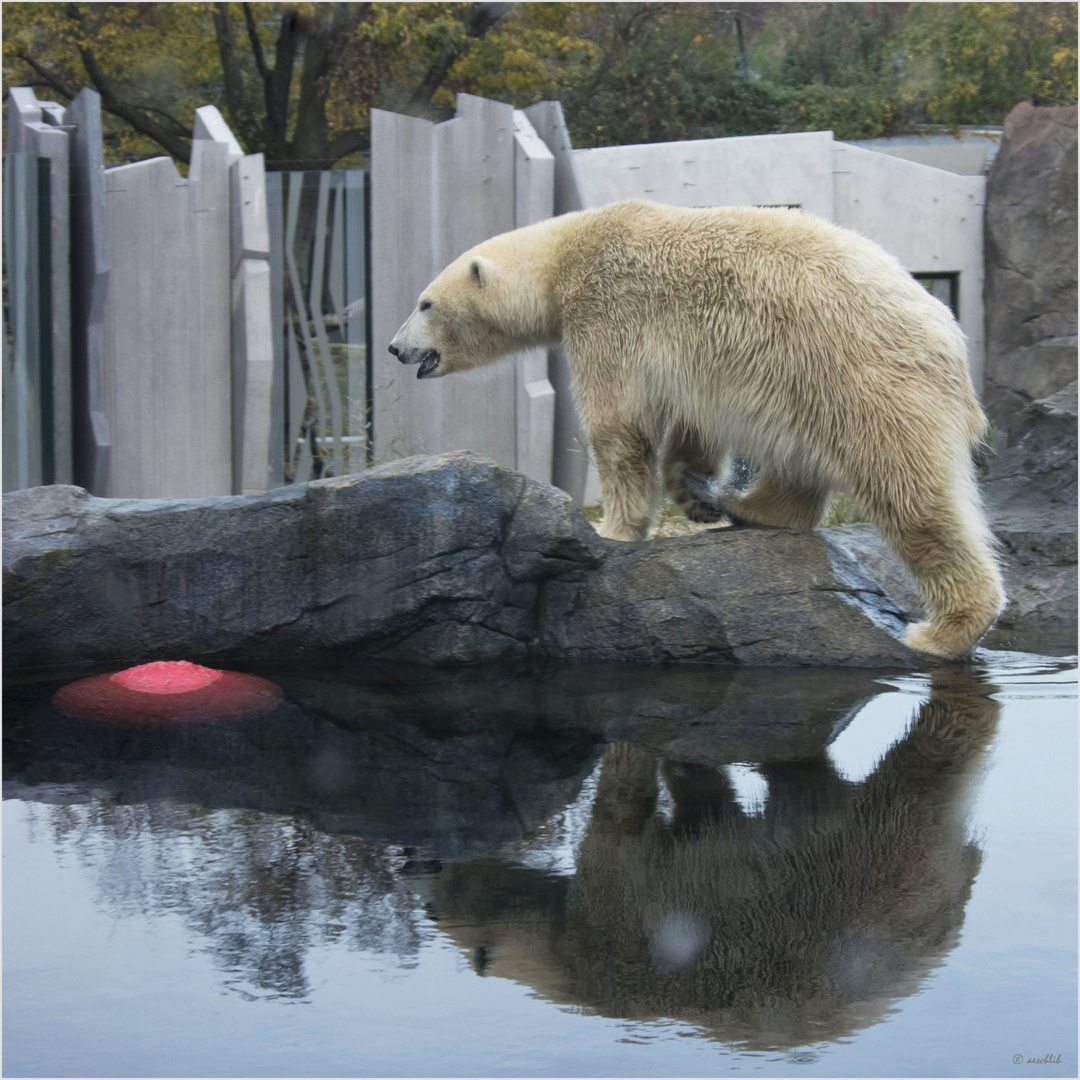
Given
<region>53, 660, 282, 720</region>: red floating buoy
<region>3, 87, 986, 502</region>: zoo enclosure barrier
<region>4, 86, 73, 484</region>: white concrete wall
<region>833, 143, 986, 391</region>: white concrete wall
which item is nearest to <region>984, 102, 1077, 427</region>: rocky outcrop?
<region>833, 143, 986, 391</region>: white concrete wall

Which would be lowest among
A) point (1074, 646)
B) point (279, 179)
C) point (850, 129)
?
point (1074, 646)

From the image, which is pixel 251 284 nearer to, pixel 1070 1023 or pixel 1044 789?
pixel 1044 789

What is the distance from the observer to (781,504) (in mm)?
4371

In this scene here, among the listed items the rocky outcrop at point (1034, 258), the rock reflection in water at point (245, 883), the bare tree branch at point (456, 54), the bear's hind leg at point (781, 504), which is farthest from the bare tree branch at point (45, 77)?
the rock reflection in water at point (245, 883)

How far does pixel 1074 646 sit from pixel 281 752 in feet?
9.86

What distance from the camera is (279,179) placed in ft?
25.1

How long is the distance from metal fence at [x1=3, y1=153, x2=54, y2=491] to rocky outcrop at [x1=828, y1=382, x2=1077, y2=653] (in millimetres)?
4481

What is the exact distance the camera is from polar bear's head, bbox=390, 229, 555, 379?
14.8 ft

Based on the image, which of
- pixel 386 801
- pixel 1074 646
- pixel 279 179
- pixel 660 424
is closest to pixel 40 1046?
pixel 386 801

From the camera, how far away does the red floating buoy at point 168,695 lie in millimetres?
3477

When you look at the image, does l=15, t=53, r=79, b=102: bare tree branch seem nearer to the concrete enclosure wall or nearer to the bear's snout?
the concrete enclosure wall

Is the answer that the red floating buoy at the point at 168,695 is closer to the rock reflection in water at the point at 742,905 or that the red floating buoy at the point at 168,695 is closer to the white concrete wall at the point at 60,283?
the rock reflection in water at the point at 742,905

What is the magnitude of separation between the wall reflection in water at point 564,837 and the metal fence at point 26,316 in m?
3.49

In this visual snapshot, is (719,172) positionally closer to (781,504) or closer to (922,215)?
(922,215)
